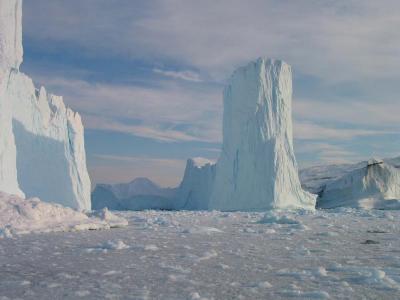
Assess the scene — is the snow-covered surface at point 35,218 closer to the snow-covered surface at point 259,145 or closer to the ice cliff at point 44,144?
the ice cliff at point 44,144

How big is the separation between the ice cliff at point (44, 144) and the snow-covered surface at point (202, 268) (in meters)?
12.4

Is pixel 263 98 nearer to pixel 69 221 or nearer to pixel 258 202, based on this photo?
pixel 258 202

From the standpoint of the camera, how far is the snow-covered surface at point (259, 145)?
75.9ft

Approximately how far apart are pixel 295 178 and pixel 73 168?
1166 cm

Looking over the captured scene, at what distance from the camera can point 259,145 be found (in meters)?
23.8

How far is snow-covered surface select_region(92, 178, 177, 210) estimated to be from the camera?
34219 millimetres

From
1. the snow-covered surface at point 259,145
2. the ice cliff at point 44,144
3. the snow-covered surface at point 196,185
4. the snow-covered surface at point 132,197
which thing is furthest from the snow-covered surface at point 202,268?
the snow-covered surface at point 132,197

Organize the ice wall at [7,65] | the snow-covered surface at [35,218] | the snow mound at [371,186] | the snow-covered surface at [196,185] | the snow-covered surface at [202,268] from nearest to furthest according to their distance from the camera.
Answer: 1. the snow-covered surface at [202,268]
2. the snow-covered surface at [35,218]
3. the ice wall at [7,65]
4. the snow mound at [371,186]
5. the snow-covered surface at [196,185]

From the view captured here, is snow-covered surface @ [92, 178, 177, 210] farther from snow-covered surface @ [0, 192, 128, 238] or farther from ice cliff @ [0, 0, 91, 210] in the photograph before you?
snow-covered surface @ [0, 192, 128, 238]

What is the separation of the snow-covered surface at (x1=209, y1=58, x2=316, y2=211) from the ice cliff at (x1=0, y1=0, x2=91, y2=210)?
767 centimetres

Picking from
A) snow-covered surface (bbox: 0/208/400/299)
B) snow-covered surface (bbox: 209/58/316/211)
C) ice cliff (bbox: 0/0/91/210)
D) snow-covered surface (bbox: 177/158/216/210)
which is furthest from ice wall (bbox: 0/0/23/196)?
snow-covered surface (bbox: 177/158/216/210)

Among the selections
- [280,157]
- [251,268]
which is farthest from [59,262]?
[280,157]

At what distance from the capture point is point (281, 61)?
2492 cm

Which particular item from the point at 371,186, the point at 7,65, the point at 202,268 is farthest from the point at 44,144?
the point at 202,268
